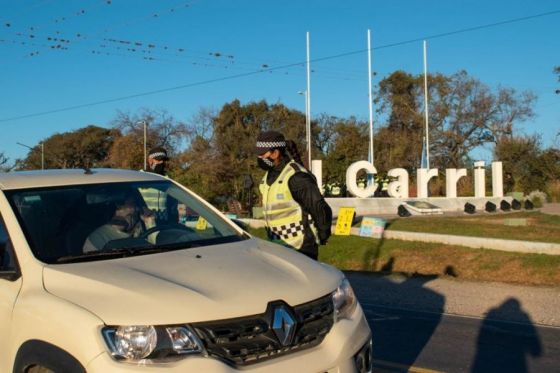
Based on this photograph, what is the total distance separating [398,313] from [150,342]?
252 inches

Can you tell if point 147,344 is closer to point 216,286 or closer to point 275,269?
point 216,286

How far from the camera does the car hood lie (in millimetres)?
2936

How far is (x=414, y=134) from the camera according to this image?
190 ft

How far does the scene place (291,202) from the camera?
219 inches

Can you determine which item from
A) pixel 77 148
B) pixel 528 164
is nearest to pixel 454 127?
pixel 528 164

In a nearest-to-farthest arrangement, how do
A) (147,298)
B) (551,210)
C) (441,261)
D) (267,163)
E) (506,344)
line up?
(147,298), (267,163), (506,344), (441,261), (551,210)

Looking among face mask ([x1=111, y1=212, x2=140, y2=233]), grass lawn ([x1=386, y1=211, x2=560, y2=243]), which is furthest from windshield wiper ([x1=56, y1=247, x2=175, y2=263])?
grass lawn ([x1=386, y1=211, x2=560, y2=243])

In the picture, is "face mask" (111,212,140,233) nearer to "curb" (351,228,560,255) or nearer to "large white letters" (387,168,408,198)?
"curb" (351,228,560,255)

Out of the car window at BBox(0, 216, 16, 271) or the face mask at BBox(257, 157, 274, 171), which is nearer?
the car window at BBox(0, 216, 16, 271)

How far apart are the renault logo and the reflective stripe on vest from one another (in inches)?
95.4

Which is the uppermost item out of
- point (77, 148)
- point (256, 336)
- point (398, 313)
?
point (77, 148)

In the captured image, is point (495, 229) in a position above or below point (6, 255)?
below

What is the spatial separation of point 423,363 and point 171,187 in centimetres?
299

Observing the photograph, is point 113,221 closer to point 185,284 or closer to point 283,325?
point 185,284
